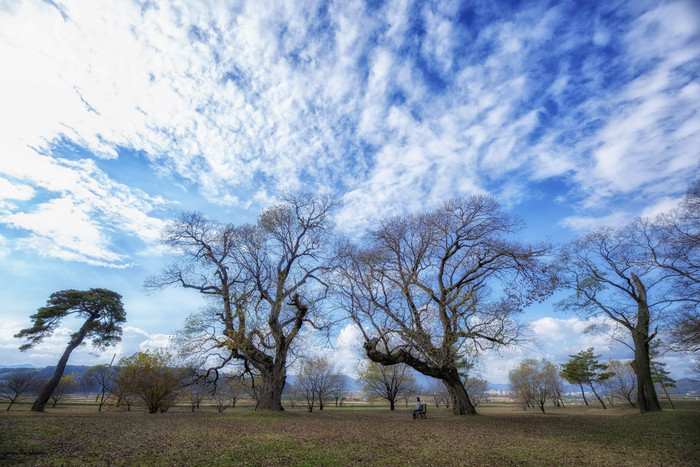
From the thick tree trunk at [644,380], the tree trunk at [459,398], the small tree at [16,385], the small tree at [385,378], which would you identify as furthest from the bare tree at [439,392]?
the small tree at [16,385]

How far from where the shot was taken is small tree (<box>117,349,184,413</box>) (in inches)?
903

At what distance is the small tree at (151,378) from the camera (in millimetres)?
22938

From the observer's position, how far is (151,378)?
75.6 ft

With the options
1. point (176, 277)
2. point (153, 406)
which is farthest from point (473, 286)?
point (153, 406)

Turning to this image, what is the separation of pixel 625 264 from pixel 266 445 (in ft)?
87.3

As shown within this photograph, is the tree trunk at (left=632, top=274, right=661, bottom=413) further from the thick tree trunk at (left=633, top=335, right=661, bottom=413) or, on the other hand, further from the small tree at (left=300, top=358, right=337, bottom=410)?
the small tree at (left=300, top=358, right=337, bottom=410)

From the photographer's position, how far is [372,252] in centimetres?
2183

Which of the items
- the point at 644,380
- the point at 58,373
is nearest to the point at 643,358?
the point at 644,380

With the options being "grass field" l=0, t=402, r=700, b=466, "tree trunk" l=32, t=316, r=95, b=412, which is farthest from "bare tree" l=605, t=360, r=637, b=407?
"tree trunk" l=32, t=316, r=95, b=412

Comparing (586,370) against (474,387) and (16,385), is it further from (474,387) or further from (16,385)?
(16,385)

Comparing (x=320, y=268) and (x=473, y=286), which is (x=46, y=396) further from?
(x=473, y=286)

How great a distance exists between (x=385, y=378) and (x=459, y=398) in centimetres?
1981

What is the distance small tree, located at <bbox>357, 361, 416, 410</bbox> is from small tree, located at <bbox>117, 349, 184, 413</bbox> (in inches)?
889

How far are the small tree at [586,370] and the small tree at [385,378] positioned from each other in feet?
90.1
